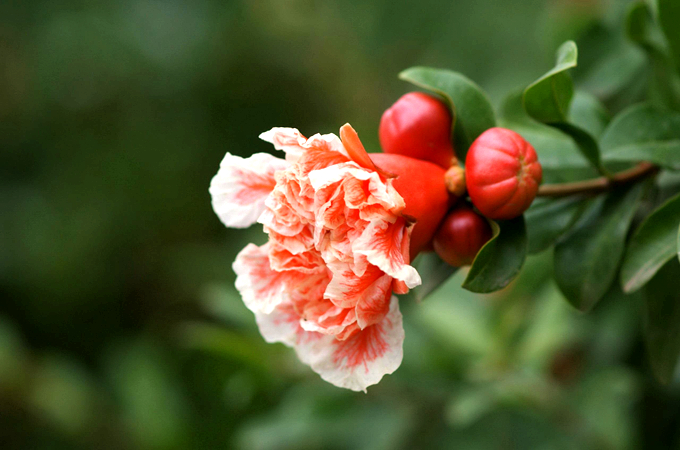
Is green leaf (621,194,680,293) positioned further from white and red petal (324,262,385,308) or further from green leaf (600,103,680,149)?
white and red petal (324,262,385,308)

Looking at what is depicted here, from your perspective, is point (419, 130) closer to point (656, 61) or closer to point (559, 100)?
point (559, 100)

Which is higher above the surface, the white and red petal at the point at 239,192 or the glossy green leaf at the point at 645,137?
the white and red petal at the point at 239,192

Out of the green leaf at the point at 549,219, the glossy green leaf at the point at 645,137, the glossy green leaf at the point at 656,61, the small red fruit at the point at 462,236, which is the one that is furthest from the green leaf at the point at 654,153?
the small red fruit at the point at 462,236

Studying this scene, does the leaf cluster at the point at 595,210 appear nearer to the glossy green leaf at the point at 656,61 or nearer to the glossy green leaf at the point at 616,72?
the glossy green leaf at the point at 656,61

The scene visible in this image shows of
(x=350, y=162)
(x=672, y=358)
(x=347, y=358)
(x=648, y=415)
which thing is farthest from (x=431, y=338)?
(x=350, y=162)

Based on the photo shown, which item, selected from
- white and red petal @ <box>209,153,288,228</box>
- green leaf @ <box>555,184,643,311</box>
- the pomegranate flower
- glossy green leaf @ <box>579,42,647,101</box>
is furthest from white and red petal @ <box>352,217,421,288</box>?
glossy green leaf @ <box>579,42,647,101</box>

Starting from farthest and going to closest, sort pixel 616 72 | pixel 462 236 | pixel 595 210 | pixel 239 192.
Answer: pixel 616 72
pixel 595 210
pixel 239 192
pixel 462 236

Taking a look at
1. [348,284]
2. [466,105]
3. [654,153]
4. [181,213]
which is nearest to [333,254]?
[348,284]

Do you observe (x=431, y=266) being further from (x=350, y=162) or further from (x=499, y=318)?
(x=499, y=318)
